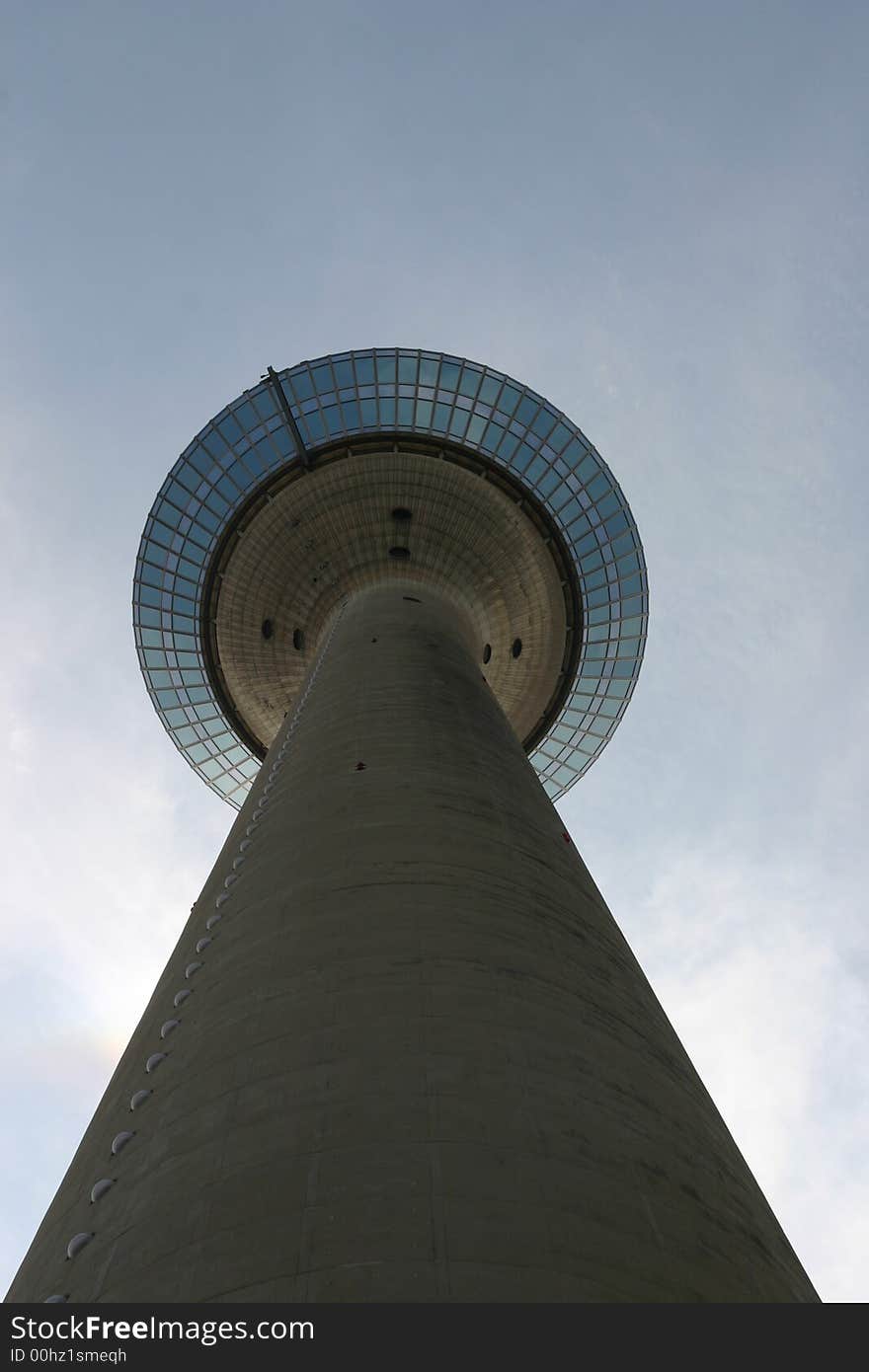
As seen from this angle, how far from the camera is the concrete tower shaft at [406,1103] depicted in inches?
299

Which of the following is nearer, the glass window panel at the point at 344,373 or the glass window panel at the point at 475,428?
the glass window panel at the point at 475,428

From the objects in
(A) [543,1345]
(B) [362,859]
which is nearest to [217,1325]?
(A) [543,1345]

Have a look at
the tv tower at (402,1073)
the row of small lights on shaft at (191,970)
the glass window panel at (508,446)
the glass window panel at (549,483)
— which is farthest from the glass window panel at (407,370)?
the row of small lights on shaft at (191,970)

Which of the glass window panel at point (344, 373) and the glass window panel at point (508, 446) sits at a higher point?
the glass window panel at point (344, 373)

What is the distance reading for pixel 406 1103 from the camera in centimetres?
897

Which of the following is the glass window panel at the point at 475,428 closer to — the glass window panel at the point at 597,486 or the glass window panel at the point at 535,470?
the glass window panel at the point at 535,470

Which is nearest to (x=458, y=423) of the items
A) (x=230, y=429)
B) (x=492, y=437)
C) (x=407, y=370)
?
(x=492, y=437)

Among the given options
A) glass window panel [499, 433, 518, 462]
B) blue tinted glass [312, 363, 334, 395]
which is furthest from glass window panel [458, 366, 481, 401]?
blue tinted glass [312, 363, 334, 395]

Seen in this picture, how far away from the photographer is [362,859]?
44.5 ft

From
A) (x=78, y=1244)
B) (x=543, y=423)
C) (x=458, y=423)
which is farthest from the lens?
(x=543, y=423)

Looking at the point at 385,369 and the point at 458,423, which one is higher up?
the point at 385,369

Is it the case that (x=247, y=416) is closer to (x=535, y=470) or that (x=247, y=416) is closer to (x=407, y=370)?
(x=407, y=370)

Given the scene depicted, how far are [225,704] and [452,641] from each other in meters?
15.2

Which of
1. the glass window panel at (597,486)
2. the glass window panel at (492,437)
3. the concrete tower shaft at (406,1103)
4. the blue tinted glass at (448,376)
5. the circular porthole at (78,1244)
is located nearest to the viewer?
the concrete tower shaft at (406,1103)
